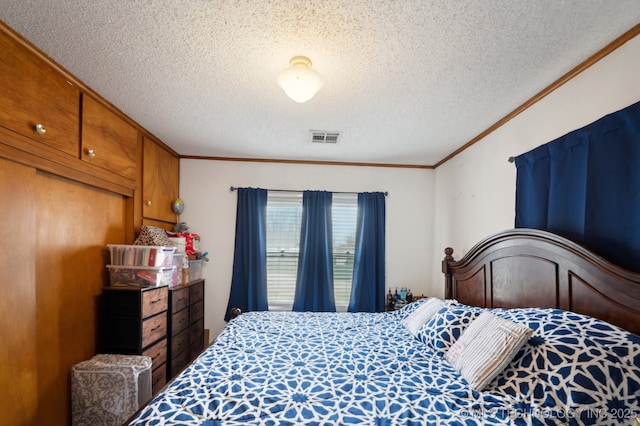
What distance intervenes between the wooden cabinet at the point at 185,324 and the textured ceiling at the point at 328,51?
5.49 ft

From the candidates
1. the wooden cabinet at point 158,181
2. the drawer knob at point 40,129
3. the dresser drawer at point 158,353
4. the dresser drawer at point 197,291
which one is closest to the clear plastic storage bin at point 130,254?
the wooden cabinet at point 158,181

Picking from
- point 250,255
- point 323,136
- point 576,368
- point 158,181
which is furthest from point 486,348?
point 158,181

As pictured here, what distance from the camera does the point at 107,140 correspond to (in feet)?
7.80

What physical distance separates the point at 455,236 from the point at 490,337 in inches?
77.1

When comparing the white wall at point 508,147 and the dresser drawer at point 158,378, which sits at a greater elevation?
the white wall at point 508,147

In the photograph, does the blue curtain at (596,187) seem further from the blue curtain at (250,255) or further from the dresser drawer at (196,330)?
the dresser drawer at (196,330)

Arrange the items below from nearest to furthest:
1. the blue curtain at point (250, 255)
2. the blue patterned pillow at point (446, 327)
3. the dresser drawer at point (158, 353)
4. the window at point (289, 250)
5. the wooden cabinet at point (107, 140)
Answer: the blue patterned pillow at point (446, 327) → the wooden cabinet at point (107, 140) → the dresser drawer at point (158, 353) → the blue curtain at point (250, 255) → the window at point (289, 250)

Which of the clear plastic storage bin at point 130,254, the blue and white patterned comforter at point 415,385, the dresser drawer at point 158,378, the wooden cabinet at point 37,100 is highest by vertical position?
the wooden cabinet at point 37,100

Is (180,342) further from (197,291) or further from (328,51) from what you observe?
(328,51)

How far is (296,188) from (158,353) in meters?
2.27

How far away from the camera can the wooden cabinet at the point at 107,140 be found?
7.04ft

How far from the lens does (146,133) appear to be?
115 inches

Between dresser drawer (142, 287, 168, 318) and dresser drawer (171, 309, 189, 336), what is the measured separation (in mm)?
200

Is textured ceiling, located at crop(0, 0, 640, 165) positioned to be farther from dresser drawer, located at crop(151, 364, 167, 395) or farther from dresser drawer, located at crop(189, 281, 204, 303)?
dresser drawer, located at crop(151, 364, 167, 395)
